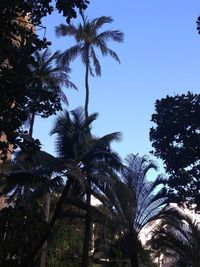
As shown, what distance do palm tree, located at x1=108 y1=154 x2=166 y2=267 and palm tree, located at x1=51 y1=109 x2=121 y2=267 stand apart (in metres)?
0.91

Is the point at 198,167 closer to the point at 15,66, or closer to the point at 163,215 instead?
the point at 163,215

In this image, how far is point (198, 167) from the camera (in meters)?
19.3

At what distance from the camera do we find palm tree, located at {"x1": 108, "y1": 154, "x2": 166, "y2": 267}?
810 inches

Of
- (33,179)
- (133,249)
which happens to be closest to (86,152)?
(33,179)

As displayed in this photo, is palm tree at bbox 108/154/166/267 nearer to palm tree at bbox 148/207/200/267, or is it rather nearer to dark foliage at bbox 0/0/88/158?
palm tree at bbox 148/207/200/267

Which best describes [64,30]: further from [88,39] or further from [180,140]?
[180,140]

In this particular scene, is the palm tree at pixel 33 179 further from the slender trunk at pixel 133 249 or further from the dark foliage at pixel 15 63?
the dark foliage at pixel 15 63

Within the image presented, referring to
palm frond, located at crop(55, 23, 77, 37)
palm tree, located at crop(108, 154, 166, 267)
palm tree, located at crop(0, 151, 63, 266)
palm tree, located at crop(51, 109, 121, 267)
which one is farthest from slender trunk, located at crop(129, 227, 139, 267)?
palm frond, located at crop(55, 23, 77, 37)

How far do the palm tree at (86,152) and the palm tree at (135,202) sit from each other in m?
0.91

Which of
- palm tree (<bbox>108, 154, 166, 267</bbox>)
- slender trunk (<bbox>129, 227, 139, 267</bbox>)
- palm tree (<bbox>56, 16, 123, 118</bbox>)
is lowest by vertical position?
slender trunk (<bbox>129, 227, 139, 267</bbox>)

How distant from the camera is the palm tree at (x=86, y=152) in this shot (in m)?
20.6

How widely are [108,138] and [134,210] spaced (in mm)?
3299

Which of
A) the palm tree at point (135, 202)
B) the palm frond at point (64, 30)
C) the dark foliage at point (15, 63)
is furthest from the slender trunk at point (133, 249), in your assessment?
the palm frond at point (64, 30)

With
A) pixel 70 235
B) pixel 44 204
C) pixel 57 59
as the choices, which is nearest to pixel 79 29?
pixel 57 59
